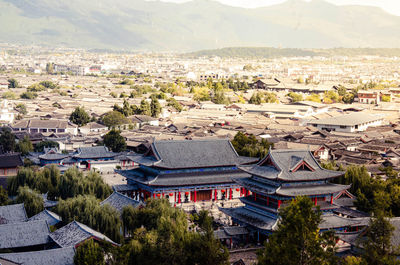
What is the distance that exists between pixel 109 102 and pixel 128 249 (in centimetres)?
7128

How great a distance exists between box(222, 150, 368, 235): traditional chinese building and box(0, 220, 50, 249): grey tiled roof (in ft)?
29.7

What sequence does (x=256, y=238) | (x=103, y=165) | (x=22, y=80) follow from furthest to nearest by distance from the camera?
(x=22, y=80), (x=103, y=165), (x=256, y=238)

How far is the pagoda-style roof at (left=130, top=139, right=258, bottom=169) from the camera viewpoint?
32.1m

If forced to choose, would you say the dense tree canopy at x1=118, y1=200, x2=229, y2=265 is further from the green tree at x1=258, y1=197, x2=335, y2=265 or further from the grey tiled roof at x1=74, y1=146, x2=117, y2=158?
the grey tiled roof at x1=74, y1=146, x2=117, y2=158

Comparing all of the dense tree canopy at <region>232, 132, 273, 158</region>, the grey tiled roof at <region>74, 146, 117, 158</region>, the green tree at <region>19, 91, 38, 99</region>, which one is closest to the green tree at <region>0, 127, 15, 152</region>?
the grey tiled roof at <region>74, 146, 117, 158</region>

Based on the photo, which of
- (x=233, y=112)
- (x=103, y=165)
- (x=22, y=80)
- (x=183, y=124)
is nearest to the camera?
(x=103, y=165)

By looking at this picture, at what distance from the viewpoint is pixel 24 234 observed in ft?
78.0

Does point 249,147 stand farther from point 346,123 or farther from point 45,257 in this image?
point 346,123

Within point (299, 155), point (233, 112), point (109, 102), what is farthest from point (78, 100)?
point (299, 155)

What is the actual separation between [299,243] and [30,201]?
16532mm

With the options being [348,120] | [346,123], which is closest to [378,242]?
[346,123]

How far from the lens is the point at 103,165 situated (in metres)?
43.2

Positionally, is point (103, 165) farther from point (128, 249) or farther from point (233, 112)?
point (233, 112)

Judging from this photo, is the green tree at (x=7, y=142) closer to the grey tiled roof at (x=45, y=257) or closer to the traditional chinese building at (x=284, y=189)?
the traditional chinese building at (x=284, y=189)
